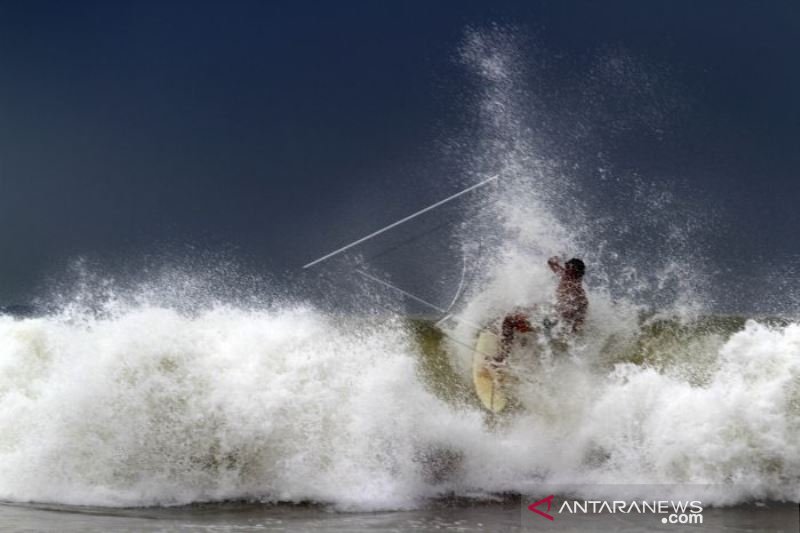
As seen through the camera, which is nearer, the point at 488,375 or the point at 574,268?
the point at 488,375

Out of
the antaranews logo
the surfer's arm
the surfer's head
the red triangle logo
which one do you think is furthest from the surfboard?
the antaranews logo

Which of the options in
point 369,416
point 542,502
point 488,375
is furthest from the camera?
point 488,375

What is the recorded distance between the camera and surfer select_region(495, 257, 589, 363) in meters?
9.55

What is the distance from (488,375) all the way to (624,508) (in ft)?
9.06

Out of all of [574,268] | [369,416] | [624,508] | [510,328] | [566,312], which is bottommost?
[624,508]

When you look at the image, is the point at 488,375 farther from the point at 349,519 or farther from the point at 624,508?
the point at 349,519

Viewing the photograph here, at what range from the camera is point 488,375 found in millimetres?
9375

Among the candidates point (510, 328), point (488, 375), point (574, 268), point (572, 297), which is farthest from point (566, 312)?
point (488, 375)

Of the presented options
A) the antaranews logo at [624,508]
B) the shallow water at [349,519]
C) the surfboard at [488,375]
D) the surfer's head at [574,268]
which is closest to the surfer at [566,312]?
the surfer's head at [574,268]

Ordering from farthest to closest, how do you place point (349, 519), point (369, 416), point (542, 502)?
1. point (369, 416)
2. point (542, 502)
3. point (349, 519)

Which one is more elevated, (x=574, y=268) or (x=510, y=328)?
(x=574, y=268)

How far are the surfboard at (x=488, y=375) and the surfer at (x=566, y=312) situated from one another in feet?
0.49

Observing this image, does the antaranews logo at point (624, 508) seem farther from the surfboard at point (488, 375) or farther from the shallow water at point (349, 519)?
the surfboard at point (488, 375)

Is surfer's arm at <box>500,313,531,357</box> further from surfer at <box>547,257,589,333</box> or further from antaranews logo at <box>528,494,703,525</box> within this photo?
antaranews logo at <box>528,494,703,525</box>
